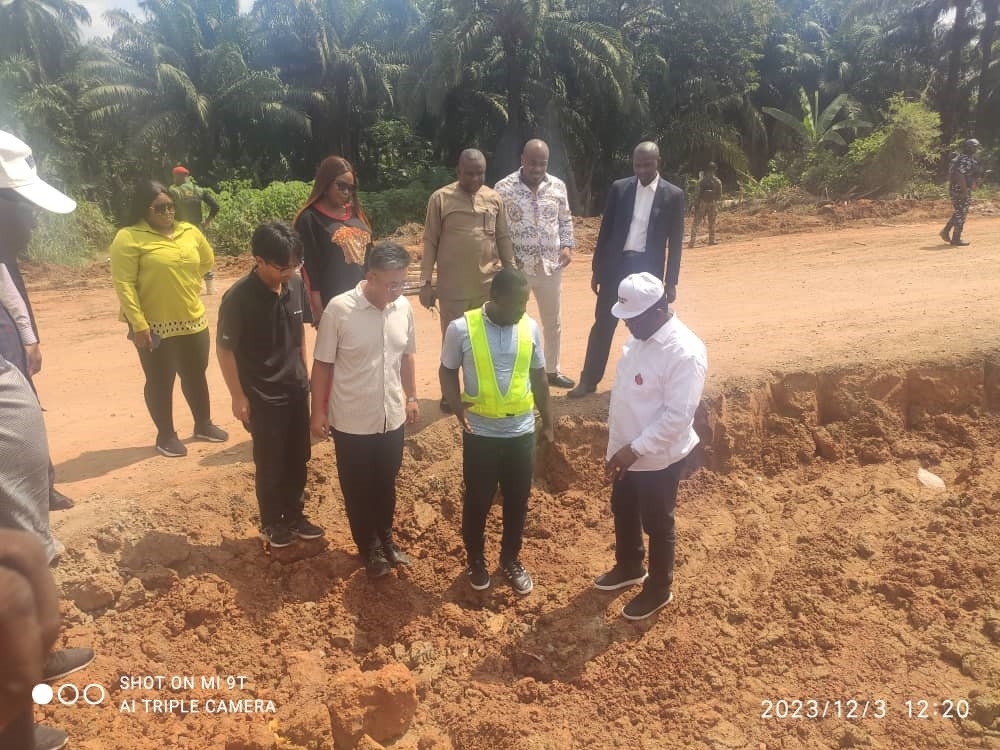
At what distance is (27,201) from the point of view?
8.67 feet

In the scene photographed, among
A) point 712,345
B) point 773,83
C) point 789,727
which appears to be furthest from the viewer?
point 773,83

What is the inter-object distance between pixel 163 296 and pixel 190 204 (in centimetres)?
330

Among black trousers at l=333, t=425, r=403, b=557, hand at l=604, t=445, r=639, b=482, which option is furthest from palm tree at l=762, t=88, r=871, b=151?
black trousers at l=333, t=425, r=403, b=557

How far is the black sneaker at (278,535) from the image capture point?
12.9ft

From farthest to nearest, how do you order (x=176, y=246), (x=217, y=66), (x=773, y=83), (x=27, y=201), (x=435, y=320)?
(x=773, y=83) < (x=217, y=66) < (x=435, y=320) < (x=176, y=246) < (x=27, y=201)

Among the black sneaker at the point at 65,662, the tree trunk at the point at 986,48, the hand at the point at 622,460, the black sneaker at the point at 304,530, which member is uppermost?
the tree trunk at the point at 986,48

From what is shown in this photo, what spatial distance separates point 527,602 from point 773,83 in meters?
26.3

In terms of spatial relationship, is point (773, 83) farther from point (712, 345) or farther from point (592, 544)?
point (592, 544)

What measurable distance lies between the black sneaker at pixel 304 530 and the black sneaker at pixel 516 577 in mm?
1046

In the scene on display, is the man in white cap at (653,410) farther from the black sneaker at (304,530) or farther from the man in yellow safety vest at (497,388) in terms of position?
the black sneaker at (304,530)

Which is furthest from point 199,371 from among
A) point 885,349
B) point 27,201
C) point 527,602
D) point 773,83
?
point 773,83

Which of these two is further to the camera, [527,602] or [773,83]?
[773,83]

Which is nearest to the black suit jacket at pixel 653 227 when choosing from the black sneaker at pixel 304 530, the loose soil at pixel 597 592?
the loose soil at pixel 597 592

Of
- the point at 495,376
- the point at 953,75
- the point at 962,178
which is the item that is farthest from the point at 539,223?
the point at 953,75
